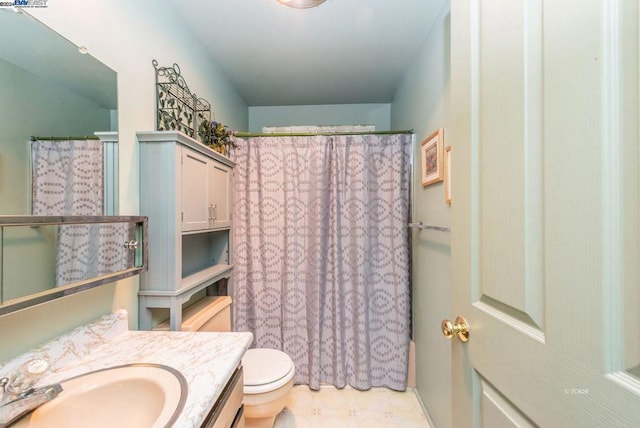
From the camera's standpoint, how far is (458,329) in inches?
28.6

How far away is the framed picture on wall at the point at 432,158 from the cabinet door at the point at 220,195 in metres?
1.31

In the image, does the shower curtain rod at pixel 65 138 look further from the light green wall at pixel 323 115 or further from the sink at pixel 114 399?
the light green wall at pixel 323 115

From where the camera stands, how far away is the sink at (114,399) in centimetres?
69

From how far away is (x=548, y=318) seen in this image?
47cm

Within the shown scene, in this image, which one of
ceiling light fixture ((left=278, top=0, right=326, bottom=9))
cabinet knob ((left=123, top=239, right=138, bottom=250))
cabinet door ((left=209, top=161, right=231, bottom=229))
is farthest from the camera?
cabinet door ((left=209, top=161, right=231, bottom=229))

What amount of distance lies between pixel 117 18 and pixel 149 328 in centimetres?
137

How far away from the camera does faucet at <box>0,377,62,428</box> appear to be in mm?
624

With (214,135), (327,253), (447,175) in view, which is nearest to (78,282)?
(214,135)

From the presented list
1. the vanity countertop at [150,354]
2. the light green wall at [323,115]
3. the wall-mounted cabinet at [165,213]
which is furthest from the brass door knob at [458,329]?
the light green wall at [323,115]

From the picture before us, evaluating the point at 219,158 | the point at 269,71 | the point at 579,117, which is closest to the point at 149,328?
the point at 219,158

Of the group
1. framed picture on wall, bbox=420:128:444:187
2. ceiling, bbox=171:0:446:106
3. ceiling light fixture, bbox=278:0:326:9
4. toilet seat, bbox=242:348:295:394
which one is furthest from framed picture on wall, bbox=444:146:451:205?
toilet seat, bbox=242:348:295:394

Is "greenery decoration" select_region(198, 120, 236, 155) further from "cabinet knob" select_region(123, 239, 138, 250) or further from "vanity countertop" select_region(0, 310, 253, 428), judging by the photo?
"vanity countertop" select_region(0, 310, 253, 428)

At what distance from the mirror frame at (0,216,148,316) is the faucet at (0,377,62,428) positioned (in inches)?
7.4

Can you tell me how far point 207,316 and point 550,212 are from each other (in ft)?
5.24
